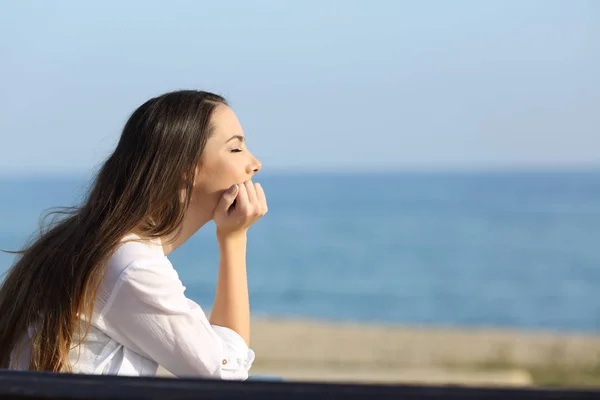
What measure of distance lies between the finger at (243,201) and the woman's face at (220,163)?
0.09 ft

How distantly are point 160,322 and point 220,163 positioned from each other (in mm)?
Answer: 465

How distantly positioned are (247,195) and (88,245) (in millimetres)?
439

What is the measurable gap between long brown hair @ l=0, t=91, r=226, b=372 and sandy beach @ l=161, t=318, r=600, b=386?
16.8ft

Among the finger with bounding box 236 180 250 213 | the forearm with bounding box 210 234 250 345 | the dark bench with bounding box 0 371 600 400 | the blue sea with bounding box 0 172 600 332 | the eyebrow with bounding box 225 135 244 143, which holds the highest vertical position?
the eyebrow with bounding box 225 135 244 143

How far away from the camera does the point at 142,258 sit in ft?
6.72

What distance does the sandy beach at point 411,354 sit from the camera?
25.9 ft

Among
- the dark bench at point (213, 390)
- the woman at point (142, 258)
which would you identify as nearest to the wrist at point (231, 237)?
the woman at point (142, 258)

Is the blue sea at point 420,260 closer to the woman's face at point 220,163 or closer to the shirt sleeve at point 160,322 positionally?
the woman's face at point 220,163

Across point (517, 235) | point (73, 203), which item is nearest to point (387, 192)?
A: point (517, 235)

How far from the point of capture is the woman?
6.69ft

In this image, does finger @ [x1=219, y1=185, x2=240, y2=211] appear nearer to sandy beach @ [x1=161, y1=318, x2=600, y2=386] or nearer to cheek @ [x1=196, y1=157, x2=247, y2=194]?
cheek @ [x1=196, y1=157, x2=247, y2=194]

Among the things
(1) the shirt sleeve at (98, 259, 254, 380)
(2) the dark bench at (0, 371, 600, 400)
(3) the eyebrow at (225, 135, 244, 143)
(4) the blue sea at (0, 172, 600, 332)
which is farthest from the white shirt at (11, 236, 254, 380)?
(4) the blue sea at (0, 172, 600, 332)

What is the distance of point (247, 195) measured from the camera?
7.70ft

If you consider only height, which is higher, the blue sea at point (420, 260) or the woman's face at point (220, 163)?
the woman's face at point (220, 163)
